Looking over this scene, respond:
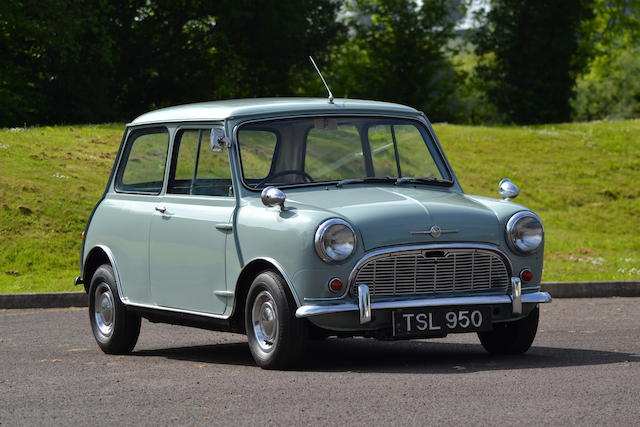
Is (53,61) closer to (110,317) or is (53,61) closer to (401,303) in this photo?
(110,317)

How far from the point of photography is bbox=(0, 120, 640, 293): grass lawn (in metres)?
18.3

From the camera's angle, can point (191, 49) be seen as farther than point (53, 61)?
Yes

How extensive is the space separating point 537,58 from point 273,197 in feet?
179

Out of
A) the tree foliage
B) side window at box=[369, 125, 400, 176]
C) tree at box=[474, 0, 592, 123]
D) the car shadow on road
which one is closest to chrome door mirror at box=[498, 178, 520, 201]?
side window at box=[369, 125, 400, 176]

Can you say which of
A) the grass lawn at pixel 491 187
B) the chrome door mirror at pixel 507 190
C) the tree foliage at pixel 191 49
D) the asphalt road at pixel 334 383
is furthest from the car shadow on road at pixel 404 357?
the tree foliage at pixel 191 49

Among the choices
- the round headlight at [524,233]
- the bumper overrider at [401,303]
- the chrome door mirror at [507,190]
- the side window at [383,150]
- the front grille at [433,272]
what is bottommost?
the bumper overrider at [401,303]

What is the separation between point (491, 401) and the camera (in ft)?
22.1

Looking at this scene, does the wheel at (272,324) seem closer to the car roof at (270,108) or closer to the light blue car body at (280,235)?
the light blue car body at (280,235)

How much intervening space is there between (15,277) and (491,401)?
1160cm

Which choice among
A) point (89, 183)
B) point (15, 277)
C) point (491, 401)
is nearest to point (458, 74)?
point (89, 183)

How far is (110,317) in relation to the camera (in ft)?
33.7

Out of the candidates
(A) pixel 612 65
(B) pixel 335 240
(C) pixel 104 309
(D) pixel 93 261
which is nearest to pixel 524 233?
(B) pixel 335 240

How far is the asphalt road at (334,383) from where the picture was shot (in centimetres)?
647

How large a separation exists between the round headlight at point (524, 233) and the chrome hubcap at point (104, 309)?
3.56 meters
